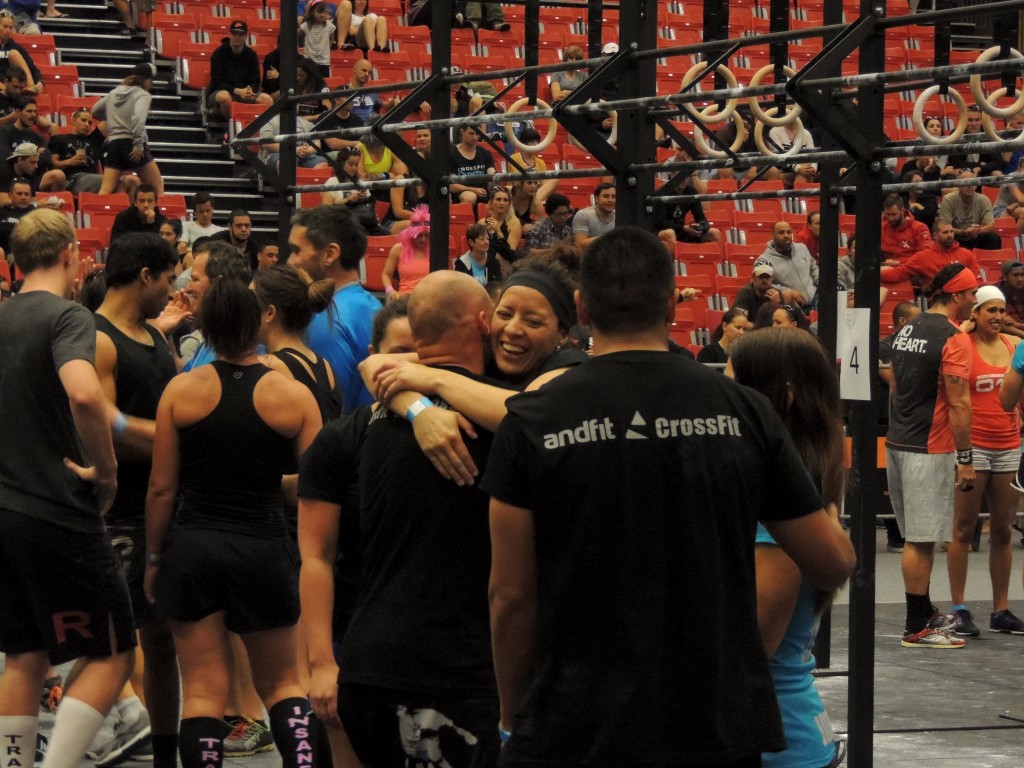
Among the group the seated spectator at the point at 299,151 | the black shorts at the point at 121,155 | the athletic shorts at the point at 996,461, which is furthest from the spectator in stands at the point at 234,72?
the athletic shorts at the point at 996,461

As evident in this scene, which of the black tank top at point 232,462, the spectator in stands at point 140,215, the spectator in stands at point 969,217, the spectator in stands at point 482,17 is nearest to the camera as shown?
the black tank top at point 232,462

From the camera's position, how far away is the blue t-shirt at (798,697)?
314 centimetres

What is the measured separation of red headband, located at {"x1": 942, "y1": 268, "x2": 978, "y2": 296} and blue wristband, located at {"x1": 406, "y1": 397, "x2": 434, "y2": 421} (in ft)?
19.9

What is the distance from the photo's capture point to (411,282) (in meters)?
10.4

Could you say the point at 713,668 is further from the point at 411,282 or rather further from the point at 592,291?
the point at 411,282

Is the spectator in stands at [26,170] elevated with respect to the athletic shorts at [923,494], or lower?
elevated

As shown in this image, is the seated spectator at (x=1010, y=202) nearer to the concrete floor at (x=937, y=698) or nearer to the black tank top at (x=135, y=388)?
the concrete floor at (x=937, y=698)

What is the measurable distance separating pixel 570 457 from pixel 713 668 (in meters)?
0.44

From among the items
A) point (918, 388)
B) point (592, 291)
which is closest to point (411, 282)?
point (918, 388)

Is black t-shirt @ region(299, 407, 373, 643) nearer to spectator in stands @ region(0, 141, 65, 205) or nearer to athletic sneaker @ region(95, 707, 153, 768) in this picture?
athletic sneaker @ region(95, 707, 153, 768)

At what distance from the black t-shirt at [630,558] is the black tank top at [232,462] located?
196cm

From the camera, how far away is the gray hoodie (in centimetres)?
1473

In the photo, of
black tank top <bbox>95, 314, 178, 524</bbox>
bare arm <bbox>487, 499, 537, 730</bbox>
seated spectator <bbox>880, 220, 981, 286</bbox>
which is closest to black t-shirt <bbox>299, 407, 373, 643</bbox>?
bare arm <bbox>487, 499, 537, 730</bbox>

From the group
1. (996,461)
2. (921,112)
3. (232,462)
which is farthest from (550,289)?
(996,461)
